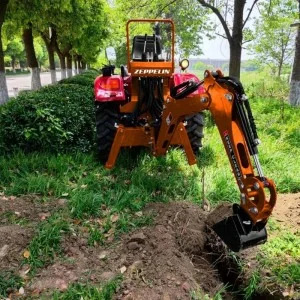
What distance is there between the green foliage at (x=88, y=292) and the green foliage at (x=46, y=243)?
1.58 feet

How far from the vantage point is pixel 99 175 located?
530 centimetres

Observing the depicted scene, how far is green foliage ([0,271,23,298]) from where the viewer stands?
2994mm

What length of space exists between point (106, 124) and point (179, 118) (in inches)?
65.0

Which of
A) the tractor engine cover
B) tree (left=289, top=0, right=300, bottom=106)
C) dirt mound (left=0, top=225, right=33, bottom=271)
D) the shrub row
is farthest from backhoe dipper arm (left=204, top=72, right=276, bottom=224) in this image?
tree (left=289, top=0, right=300, bottom=106)

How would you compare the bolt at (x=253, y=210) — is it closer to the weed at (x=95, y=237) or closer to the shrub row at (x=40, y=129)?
the weed at (x=95, y=237)

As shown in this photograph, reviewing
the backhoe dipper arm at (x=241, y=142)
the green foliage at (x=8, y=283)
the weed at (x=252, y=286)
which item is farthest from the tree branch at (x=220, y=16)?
the green foliage at (x=8, y=283)

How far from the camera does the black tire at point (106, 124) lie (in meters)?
5.54

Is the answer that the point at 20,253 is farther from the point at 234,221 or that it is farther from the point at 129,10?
the point at 129,10

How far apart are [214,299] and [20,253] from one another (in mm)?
1832

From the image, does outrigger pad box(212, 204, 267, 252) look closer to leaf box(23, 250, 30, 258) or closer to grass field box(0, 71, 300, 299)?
grass field box(0, 71, 300, 299)

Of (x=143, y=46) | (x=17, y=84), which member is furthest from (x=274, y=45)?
(x=143, y=46)

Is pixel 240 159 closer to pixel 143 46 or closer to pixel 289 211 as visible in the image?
pixel 289 211

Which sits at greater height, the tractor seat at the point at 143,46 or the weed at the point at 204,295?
the tractor seat at the point at 143,46

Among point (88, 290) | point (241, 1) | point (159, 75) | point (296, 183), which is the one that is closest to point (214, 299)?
point (88, 290)
